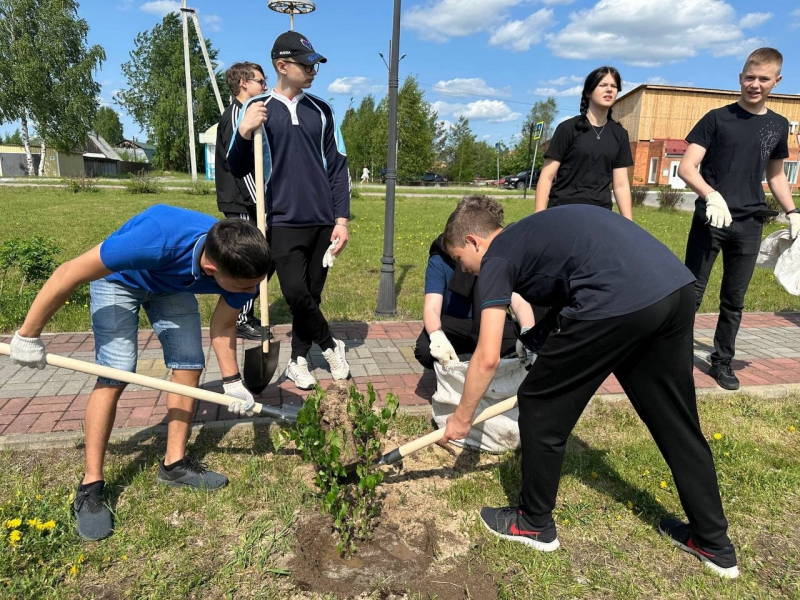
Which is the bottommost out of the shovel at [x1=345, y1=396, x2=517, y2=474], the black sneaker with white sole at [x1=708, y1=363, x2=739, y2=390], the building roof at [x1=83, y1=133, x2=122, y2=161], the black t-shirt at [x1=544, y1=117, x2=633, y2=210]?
the black sneaker with white sole at [x1=708, y1=363, x2=739, y2=390]

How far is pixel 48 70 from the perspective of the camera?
36.0 m

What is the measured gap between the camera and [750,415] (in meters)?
3.56

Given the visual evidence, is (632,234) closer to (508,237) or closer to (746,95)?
(508,237)

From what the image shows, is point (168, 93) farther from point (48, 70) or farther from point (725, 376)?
point (725, 376)

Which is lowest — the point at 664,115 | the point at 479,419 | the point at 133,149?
the point at 479,419

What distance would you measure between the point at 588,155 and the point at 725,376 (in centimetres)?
186

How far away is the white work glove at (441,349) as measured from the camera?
9.68ft

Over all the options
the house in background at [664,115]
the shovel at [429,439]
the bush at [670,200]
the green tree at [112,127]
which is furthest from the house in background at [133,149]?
the shovel at [429,439]

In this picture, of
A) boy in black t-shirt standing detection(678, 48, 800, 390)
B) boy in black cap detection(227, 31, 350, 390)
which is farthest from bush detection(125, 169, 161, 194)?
boy in black t-shirt standing detection(678, 48, 800, 390)

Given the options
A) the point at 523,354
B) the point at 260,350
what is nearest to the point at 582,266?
the point at 523,354

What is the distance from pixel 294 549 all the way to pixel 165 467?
32.1 inches

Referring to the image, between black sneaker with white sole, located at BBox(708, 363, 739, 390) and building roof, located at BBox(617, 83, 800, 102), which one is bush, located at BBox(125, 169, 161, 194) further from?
building roof, located at BBox(617, 83, 800, 102)

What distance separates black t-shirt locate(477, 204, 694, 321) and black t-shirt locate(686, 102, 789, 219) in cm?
216

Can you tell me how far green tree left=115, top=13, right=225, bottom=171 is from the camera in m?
44.5
